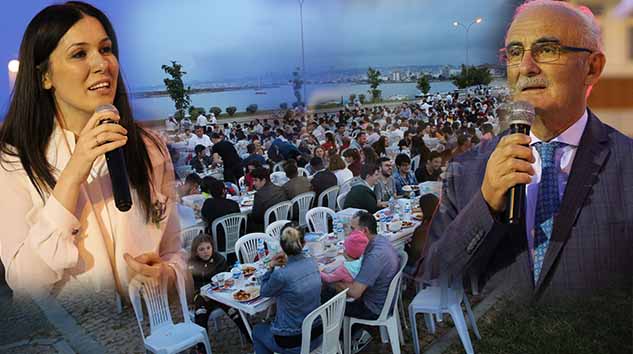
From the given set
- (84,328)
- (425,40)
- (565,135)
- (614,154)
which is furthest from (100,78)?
(614,154)

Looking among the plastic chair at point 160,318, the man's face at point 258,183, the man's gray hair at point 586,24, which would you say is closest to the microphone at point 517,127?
the man's gray hair at point 586,24

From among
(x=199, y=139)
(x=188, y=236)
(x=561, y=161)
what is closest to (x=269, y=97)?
(x=199, y=139)

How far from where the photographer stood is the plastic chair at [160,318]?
1.65 m

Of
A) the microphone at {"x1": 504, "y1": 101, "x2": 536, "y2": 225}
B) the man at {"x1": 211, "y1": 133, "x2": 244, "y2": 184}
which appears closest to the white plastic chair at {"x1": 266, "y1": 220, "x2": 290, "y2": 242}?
the man at {"x1": 211, "y1": 133, "x2": 244, "y2": 184}

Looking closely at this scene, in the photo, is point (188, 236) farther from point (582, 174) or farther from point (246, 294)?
point (582, 174)

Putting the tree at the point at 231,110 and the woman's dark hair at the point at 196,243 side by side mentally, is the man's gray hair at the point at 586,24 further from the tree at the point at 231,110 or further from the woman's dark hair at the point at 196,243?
the woman's dark hair at the point at 196,243

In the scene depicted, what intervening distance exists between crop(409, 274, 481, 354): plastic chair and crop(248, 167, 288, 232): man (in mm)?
670

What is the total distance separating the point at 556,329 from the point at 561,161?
744mm

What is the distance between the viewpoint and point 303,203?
179 cm

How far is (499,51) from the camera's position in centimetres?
157

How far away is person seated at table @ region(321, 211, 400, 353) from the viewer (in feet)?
5.91

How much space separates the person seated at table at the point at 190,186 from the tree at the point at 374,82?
656 millimetres

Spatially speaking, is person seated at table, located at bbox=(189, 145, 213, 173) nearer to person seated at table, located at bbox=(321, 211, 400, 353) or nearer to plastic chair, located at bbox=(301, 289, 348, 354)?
person seated at table, located at bbox=(321, 211, 400, 353)

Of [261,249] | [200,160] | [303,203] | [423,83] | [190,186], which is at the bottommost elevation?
[261,249]
